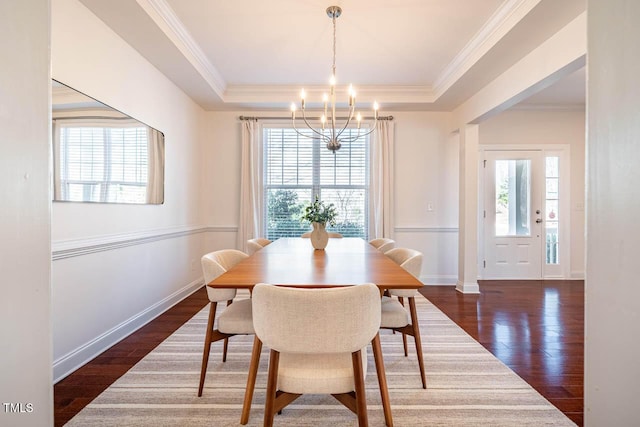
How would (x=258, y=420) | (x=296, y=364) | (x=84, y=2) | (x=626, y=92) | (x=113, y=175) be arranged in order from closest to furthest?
1. (x=626, y=92)
2. (x=296, y=364)
3. (x=258, y=420)
4. (x=84, y=2)
5. (x=113, y=175)

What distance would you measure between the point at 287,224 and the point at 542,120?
4.31m

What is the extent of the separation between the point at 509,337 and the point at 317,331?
7.97 feet

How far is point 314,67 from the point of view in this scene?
3.80 m

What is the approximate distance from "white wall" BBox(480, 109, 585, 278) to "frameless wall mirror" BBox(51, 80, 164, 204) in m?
4.77

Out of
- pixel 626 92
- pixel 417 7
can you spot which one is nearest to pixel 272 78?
pixel 417 7

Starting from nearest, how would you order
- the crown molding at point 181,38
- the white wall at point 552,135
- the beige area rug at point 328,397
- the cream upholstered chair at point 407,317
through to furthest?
1. the beige area rug at point 328,397
2. the cream upholstered chair at point 407,317
3. the crown molding at point 181,38
4. the white wall at point 552,135

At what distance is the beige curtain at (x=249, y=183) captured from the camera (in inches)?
188

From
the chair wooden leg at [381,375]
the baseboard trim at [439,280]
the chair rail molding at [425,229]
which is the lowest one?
the baseboard trim at [439,280]

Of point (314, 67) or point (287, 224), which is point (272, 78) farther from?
point (287, 224)

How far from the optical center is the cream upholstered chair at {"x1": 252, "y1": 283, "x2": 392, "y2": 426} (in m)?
1.21

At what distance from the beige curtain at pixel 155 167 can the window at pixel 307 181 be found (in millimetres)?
1714

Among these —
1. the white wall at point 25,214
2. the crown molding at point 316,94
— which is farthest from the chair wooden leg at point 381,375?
the crown molding at point 316,94

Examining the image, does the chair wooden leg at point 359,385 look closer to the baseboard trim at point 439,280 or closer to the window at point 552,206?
the baseboard trim at point 439,280

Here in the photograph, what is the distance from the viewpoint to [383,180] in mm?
4777
